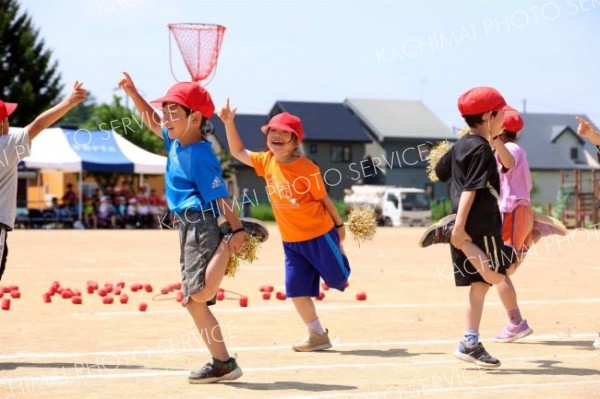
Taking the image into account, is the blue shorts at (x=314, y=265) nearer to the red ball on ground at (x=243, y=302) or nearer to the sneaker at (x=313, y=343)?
the sneaker at (x=313, y=343)

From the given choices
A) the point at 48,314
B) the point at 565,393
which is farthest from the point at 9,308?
the point at 565,393

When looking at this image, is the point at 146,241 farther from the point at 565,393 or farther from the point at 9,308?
the point at 565,393

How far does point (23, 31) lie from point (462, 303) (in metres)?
57.5

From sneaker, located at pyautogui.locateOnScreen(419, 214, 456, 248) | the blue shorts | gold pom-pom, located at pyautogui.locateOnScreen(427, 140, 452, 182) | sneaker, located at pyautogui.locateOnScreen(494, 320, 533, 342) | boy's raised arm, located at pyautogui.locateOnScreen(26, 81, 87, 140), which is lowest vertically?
sneaker, located at pyautogui.locateOnScreen(494, 320, 533, 342)

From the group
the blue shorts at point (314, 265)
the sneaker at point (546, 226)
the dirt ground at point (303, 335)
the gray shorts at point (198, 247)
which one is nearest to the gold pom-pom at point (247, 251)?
the gray shorts at point (198, 247)

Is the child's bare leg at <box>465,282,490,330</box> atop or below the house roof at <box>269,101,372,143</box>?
below

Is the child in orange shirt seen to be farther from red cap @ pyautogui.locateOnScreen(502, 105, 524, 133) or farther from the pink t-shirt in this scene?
red cap @ pyautogui.locateOnScreen(502, 105, 524, 133)

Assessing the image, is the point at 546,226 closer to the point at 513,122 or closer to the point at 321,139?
the point at 513,122

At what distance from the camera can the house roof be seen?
84188 mm

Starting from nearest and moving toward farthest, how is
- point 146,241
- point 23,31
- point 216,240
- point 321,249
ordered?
point 216,240 < point 321,249 < point 146,241 < point 23,31

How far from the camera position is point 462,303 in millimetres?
12516

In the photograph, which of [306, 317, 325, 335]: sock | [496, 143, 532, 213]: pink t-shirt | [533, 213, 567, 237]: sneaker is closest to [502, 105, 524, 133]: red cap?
[496, 143, 532, 213]: pink t-shirt

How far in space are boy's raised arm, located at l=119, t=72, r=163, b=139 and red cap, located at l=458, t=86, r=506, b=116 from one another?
7.41 feet

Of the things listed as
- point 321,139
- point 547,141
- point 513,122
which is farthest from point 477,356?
point 547,141
